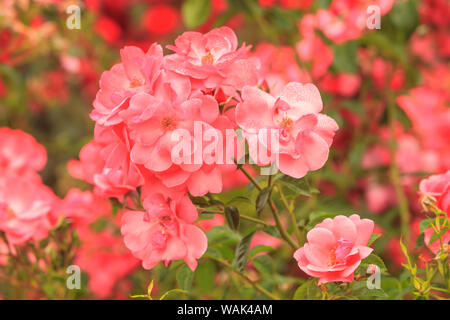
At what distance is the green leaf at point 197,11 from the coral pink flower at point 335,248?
2.20ft

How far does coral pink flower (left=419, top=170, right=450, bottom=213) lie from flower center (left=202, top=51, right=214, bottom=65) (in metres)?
0.24

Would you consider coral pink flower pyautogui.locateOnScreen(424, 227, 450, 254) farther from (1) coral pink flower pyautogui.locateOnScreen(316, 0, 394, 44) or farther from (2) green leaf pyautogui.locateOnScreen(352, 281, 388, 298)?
(1) coral pink flower pyautogui.locateOnScreen(316, 0, 394, 44)

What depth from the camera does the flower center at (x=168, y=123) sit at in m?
0.55

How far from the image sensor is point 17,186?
0.83 m

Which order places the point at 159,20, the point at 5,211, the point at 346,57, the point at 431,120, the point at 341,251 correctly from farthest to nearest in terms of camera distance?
1. the point at 159,20
2. the point at 431,120
3. the point at 346,57
4. the point at 5,211
5. the point at 341,251

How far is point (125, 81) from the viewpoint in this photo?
601 mm

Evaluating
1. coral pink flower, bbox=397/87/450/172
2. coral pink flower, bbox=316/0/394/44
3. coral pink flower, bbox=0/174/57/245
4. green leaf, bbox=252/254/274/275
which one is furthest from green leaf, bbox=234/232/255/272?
coral pink flower, bbox=397/87/450/172

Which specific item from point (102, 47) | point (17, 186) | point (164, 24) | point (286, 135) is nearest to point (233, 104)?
point (286, 135)

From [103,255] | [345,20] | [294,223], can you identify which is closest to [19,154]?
[103,255]

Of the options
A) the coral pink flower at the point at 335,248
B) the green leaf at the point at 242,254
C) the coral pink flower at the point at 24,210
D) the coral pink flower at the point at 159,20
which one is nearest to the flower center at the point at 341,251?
the coral pink flower at the point at 335,248

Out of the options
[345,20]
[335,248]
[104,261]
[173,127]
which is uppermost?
[345,20]

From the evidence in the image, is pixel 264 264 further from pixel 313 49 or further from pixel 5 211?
pixel 313 49

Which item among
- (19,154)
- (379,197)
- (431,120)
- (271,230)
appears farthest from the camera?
(431,120)

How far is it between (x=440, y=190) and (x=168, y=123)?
0.27 metres
